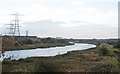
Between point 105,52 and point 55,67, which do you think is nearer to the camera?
point 55,67

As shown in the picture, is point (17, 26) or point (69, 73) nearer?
point (69, 73)

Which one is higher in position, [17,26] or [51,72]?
[17,26]

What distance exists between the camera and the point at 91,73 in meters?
14.4

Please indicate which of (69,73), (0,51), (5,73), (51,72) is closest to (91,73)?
(69,73)

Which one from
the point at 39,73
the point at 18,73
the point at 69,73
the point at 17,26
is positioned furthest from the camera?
the point at 17,26

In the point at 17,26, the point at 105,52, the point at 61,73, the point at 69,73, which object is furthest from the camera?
the point at 17,26

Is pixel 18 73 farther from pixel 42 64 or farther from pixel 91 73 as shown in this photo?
pixel 91 73

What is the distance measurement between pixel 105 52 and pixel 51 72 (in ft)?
95.2

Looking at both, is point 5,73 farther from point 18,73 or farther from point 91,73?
point 91,73

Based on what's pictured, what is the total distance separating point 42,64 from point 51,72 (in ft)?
3.19

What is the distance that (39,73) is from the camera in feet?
39.1

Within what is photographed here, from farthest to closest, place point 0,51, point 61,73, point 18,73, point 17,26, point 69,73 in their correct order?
1. point 17,26
2. point 0,51
3. point 18,73
4. point 69,73
5. point 61,73

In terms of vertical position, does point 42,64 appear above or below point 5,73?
above

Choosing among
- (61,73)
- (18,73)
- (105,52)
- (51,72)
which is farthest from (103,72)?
(105,52)
